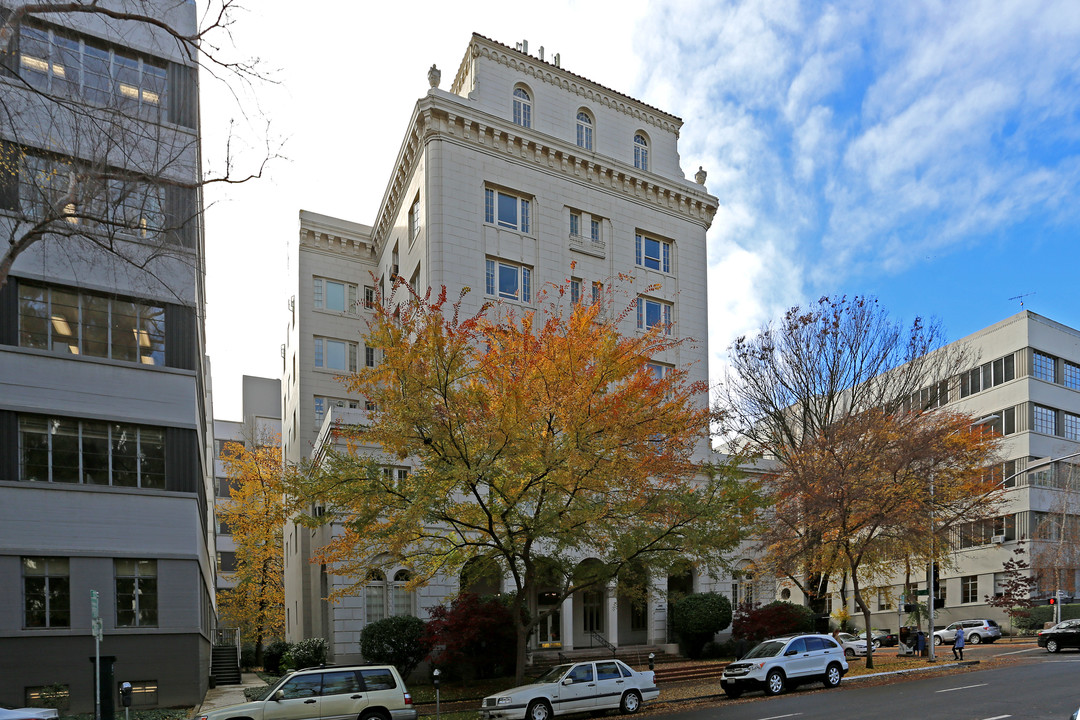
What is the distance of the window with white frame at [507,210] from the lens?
1427 inches

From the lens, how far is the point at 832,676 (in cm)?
2488

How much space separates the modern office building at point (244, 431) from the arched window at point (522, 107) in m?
38.1

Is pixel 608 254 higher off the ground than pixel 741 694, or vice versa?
pixel 608 254

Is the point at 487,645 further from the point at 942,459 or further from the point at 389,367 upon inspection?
the point at 942,459

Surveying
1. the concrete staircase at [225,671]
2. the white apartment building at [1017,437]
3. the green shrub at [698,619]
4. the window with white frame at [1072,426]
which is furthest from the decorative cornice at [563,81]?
the window with white frame at [1072,426]

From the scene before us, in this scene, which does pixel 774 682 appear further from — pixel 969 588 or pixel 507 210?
pixel 969 588

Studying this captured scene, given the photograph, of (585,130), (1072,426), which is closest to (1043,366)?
(1072,426)

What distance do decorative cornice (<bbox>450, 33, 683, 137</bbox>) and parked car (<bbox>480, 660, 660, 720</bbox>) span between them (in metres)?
27.2

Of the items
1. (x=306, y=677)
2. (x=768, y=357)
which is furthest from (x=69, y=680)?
(x=768, y=357)

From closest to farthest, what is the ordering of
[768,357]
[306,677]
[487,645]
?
[306,677], [487,645], [768,357]

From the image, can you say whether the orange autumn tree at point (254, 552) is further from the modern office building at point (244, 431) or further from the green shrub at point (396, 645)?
the green shrub at point (396, 645)

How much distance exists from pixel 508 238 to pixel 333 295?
13251mm

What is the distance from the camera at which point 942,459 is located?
1223 inches

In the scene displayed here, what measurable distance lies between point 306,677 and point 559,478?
7.00m
